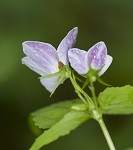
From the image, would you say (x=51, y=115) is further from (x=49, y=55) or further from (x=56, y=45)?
(x=56, y=45)

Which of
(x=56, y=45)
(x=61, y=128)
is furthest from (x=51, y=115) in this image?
(x=56, y=45)

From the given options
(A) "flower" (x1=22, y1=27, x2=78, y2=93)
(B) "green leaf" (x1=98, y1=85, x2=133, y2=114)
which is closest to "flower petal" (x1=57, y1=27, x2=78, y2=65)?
(A) "flower" (x1=22, y1=27, x2=78, y2=93)

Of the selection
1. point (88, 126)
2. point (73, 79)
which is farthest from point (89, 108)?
point (88, 126)

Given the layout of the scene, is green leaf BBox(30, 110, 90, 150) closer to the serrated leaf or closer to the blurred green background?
the serrated leaf

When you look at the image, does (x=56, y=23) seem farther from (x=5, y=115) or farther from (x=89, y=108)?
(x=89, y=108)

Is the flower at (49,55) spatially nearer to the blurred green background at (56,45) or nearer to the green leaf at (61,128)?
the green leaf at (61,128)
